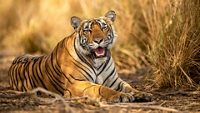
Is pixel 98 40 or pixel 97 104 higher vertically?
pixel 98 40

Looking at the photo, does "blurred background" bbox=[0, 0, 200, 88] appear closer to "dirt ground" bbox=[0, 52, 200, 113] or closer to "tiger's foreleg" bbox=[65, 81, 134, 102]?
"dirt ground" bbox=[0, 52, 200, 113]

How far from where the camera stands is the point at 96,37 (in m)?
5.84

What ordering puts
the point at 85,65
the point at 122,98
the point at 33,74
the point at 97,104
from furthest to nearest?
1. the point at 33,74
2. the point at 85,65
3. the point at 122,98
4. the point at 97,104

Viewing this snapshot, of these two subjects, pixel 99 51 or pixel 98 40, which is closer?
pixel 98 40

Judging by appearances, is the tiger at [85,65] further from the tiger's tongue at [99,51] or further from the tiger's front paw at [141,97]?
the tiger's front paw at [141,97]

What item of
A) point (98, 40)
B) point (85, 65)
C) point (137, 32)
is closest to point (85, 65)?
point (85, 65)

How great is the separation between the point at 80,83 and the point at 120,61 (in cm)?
347

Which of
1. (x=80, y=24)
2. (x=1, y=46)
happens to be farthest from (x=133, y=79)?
(x=1, y=46)

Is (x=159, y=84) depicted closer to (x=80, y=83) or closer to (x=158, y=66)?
(x=158, y=66)

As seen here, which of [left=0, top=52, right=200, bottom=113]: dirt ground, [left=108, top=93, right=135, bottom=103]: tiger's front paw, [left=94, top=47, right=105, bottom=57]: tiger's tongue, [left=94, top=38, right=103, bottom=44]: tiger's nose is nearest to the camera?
[left=0, top=52, right=200, bottom=113]: dirt ground

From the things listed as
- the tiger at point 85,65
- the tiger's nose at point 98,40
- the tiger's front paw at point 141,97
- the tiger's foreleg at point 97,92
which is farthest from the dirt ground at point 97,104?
the tiger's nose at point 98,40

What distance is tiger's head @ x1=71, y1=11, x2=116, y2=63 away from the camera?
5867 millimetres

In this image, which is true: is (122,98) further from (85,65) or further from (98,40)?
(85,65)

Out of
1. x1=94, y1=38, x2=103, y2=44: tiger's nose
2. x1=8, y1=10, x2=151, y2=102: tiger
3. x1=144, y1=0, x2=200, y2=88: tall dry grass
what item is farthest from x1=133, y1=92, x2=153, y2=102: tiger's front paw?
x1=144, y1=0, x2=200, y2=88: tall dry grass
